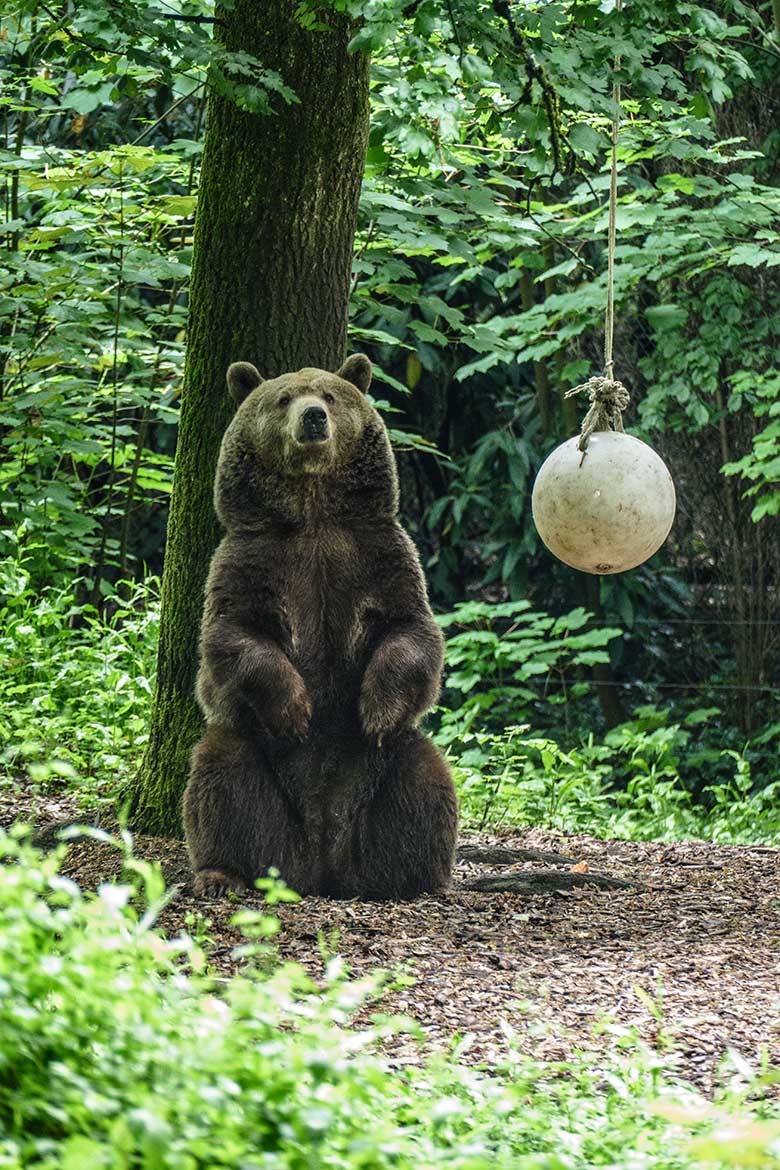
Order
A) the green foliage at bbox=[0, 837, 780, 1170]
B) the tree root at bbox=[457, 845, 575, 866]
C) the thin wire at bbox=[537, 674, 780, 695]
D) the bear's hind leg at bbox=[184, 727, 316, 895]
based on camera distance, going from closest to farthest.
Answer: the green foliage at bbox=[0, 837, 780, 1170] → the bear's hind leg at bbox=[184, 727, 316, 895] → the tree root at bbox=[457, 845, 575, 866] → the thin wire at bbox=[537, 674, 780, 695]

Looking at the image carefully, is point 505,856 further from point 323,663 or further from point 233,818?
point 233,818

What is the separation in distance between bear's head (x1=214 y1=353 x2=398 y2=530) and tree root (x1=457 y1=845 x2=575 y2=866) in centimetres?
172

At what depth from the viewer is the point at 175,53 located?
4.95 meters

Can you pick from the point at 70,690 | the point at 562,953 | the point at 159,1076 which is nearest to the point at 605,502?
the point at 562,953

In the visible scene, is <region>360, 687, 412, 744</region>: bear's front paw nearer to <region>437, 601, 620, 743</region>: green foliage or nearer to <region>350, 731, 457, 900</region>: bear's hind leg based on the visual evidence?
<region>350, 731, 457, 900</region>: bear's hind leg

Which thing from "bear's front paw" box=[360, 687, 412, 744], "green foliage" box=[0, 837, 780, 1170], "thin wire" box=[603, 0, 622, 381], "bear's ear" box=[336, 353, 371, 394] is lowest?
"green foliage" box=[0, 837, 780, 1170]

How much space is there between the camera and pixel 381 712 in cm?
502

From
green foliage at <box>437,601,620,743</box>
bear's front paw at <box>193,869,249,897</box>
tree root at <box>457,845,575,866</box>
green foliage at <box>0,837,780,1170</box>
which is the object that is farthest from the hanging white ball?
green foliage at <box>437,601,620,743</box>

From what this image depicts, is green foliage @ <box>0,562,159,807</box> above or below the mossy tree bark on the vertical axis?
below

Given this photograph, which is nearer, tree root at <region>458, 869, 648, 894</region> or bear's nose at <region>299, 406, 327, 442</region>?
bear's nose at <region>299, 406, 327, 442</region>

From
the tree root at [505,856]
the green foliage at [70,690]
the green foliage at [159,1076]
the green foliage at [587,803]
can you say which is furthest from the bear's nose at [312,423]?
the green foliage at [587,803]

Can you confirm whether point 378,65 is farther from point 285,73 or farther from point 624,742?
point 624,742

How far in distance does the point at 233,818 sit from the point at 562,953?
3.89ft

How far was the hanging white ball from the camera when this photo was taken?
4852mm
